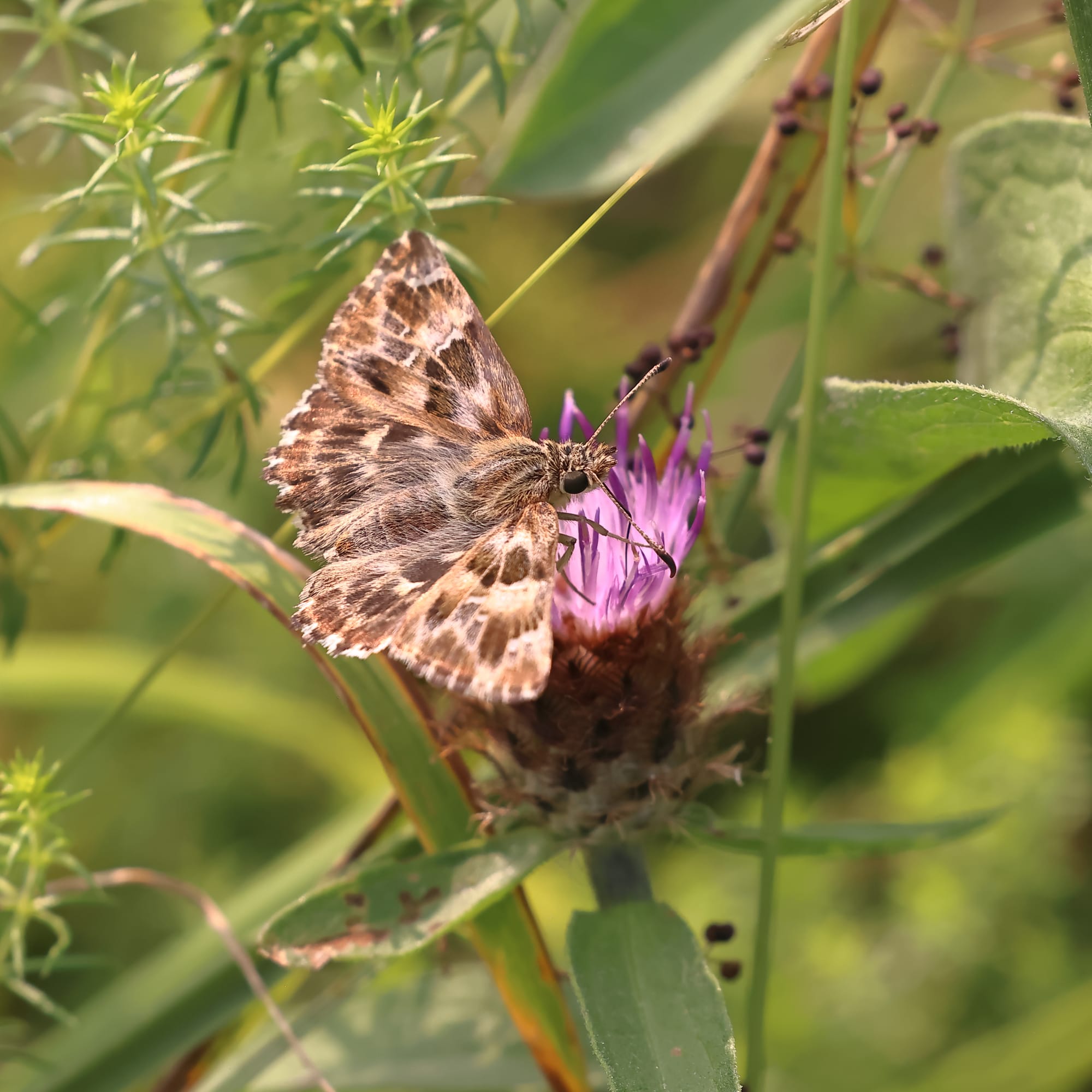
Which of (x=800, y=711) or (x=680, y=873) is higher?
(x=800, y=711)

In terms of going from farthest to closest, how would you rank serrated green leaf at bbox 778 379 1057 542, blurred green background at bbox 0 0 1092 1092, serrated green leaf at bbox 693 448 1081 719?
blurred green background at bbox 0 0 1092 1092, serrated green leaf at bbox 693 448 1081 719, serrated green leaf at bbox 778 379 1057 542

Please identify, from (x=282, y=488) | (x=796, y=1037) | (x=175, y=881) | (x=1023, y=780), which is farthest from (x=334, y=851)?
(x=1023, y=780)

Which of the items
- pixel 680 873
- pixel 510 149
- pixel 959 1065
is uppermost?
pixel 510 149

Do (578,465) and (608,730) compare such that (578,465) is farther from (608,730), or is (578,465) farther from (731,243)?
(731,243)

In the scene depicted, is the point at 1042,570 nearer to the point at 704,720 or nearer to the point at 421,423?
the point at 704,720

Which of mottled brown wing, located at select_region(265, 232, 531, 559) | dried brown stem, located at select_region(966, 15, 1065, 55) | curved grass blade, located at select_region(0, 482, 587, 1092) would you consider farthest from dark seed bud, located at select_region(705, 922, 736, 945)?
dried brown stem, located at select_region(966, 15, 1065, 55)

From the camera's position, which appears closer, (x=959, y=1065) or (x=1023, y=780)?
(x=959, y=1065)

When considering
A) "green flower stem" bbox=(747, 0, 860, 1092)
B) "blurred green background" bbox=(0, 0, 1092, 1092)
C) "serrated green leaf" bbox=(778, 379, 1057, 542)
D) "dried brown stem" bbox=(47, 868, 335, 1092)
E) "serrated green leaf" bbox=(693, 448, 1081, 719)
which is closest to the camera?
"serrated green leaf" bbox=(778, 379, 1057, 542)

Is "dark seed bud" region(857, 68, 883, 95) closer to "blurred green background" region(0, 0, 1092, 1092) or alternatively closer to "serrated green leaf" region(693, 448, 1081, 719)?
"blurred green background" region(0, 0, 1092, 1092)
